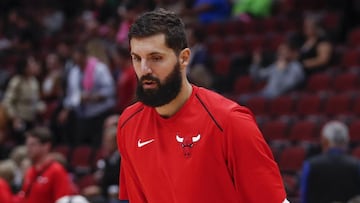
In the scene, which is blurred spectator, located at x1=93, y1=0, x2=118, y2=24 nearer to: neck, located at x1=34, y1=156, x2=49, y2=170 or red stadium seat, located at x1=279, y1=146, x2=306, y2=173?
red stadium seat, located at x1=279, y1=146, x2=306, y2=173

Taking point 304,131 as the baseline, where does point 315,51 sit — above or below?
above

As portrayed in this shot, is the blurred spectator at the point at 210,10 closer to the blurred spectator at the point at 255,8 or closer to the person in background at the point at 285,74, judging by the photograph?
the blurred spectator at the point at 255,8

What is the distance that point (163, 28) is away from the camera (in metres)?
3.15

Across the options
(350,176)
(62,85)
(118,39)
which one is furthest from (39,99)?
(350,176)

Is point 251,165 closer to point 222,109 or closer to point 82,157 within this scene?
point 222,109

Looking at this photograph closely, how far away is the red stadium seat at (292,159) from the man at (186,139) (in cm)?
569

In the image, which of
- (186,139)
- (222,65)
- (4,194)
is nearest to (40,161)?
(4,194)

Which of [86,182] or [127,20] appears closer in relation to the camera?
[86,182]

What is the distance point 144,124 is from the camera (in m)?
3.40

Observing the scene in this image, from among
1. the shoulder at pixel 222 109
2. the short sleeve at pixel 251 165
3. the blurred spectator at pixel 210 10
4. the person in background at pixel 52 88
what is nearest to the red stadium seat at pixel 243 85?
the blurred spectator at pixel 210 10

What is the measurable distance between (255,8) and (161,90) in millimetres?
10661

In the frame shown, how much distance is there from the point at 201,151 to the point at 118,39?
9.84 metres

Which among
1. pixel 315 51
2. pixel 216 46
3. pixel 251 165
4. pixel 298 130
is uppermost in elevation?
pixel 251 165

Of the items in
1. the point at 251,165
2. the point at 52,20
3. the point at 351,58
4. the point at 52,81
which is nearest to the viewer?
the point at 251,165
